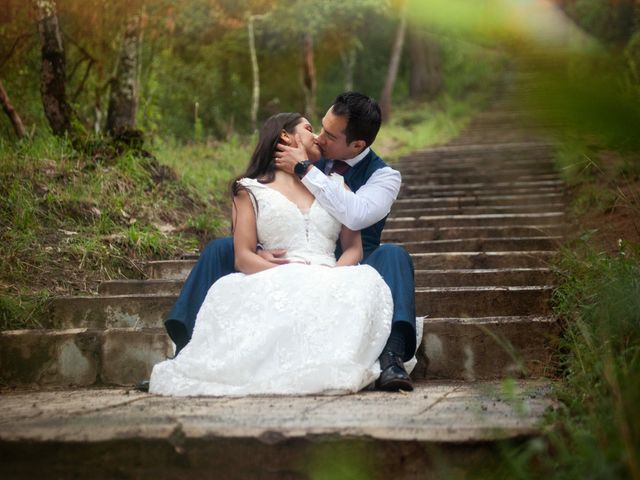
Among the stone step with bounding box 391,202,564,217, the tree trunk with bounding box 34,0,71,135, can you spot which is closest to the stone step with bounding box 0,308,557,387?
the stone step with bounding box 391,202,564,217

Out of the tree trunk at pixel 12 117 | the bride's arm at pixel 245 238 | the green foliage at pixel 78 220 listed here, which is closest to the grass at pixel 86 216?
the green foliage at pixel 78 220

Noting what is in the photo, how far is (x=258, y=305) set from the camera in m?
3.29

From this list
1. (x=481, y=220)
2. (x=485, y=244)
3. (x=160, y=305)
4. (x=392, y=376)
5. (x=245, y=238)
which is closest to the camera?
(x=392, y=376)

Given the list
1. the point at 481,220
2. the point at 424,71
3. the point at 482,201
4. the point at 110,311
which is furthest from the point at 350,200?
the point at 424,71

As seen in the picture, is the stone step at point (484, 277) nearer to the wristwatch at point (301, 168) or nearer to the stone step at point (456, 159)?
the wristwatch at point (301, 168)

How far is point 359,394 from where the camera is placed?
119 inches

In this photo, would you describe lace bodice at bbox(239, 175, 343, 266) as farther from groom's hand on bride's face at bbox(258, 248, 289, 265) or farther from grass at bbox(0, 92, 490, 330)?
grass at bbox(0, 92, 490, 330)

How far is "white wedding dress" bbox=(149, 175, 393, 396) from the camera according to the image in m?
3.07

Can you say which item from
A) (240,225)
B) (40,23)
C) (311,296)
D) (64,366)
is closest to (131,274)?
(64,366)

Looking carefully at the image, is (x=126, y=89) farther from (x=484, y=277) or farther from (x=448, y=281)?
(x=484, y=277)

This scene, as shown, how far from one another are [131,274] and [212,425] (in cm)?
311

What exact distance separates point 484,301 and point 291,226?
119 centimetres

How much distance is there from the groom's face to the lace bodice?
12.0 inches

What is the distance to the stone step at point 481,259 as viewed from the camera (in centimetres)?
511
